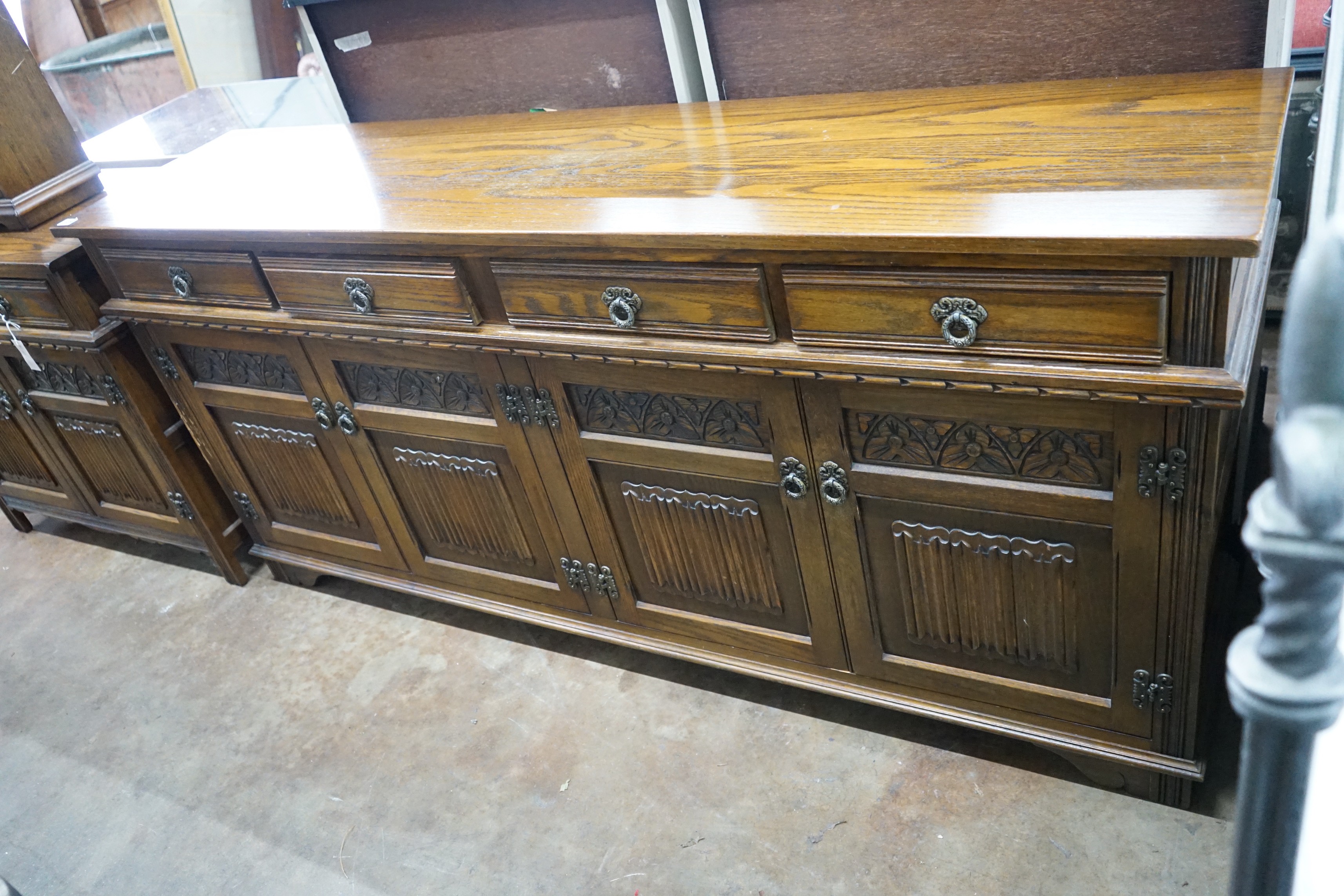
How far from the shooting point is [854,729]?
180cm

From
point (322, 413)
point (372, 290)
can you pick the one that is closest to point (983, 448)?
point (372, 290)

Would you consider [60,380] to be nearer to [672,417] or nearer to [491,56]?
[491,56]

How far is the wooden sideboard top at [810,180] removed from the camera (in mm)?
1113

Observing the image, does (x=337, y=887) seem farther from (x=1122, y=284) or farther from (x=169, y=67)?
(x=169, y=67)

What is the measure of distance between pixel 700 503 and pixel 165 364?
1267 millimetres

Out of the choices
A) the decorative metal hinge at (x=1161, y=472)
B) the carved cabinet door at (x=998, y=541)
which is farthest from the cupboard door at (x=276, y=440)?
the decorative metal hinge at (x=1161, y=472)

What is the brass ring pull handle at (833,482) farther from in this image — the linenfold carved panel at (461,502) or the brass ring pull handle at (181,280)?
the brass ring pull handle at (181,280)

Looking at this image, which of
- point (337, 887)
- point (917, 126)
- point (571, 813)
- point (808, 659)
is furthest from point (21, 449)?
point (917, 126)

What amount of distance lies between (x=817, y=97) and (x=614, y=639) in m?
1.09

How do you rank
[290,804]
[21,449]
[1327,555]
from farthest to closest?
[21,449]
[290,804]
[1327,555]

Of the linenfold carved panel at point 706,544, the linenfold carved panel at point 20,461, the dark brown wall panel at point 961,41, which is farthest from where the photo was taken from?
the linenfold carved panel at point 20,461

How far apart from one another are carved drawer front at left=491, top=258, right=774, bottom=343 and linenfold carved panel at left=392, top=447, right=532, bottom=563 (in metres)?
0.43

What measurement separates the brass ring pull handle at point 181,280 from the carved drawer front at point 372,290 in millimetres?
222

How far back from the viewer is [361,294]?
165 centimetres
